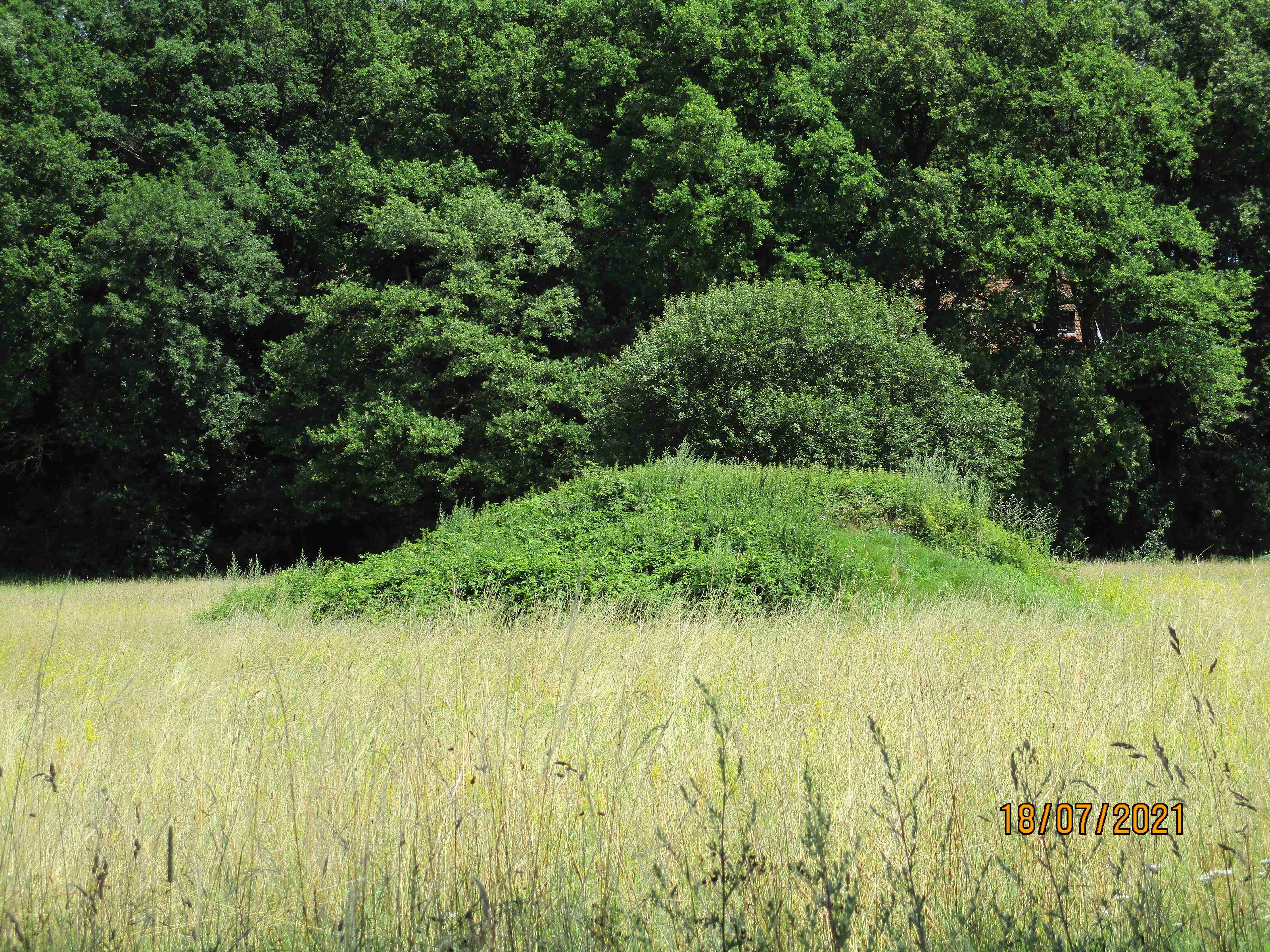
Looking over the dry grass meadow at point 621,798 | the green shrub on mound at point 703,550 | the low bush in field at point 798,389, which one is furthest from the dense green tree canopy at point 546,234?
the dry grass meadow at point 621,798

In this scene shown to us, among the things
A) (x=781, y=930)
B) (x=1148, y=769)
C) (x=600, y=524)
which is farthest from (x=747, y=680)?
(x=600, y=524)

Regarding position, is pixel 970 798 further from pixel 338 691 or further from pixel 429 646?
pixel 429 646

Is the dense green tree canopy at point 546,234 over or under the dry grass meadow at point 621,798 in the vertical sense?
over

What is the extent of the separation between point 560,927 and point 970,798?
1739 millimetres

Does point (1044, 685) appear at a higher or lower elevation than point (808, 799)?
lower

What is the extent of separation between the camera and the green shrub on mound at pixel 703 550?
34.1 feet

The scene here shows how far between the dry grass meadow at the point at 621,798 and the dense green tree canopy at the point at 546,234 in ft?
54.1

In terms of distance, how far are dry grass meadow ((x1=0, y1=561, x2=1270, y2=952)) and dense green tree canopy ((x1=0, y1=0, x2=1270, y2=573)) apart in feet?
54.1

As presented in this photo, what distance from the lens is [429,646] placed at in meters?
6.64

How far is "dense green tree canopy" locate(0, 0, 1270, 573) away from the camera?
24.4 metres

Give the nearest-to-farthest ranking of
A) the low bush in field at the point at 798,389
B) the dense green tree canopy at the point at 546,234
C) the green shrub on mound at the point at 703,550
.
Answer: the green shrub on mound at the point at 703,550 → the low bush in field at the point at 798,389 → the dense green tree canopy at the point at 546,234

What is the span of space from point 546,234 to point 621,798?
74.9 ft

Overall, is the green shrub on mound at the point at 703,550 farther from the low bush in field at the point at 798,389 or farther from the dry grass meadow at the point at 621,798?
the low bush in field at the point at 798,389

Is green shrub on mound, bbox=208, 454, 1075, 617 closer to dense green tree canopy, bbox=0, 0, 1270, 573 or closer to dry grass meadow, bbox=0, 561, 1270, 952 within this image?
dry grass meadow, bbox=0, 561, 1270, 952
